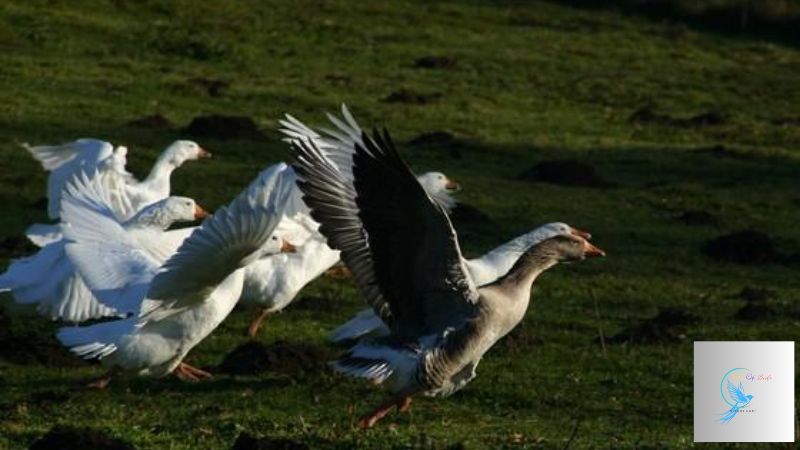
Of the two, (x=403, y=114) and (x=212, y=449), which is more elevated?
(x=212, y=449)

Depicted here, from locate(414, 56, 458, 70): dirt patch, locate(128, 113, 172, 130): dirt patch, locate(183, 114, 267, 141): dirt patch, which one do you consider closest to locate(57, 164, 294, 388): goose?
locate(183, 114, 267, 141): dirt patch

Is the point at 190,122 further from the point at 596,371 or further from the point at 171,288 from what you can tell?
the point at 171,288

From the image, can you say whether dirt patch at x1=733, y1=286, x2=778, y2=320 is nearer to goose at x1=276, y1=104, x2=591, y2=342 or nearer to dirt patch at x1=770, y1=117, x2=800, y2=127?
goose at x1=276, y1=104, x2=591, y2=342

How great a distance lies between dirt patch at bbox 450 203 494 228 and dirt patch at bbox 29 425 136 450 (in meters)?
11.3

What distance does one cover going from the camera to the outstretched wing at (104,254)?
1239 cm

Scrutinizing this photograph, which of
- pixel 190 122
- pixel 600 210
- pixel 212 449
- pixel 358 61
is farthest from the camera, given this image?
pixel 358 61

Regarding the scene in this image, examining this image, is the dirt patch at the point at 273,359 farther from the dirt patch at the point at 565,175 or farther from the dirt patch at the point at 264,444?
the dirt patch at the point at 565,175

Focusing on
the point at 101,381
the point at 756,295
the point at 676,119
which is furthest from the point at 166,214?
the point at 676,119

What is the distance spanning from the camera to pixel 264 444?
1001cm

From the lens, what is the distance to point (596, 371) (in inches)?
580

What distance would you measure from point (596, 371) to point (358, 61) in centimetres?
1916

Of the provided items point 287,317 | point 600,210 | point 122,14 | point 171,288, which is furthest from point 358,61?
point 171,288

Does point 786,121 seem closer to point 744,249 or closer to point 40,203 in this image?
point 744,249

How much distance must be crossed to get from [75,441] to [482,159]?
16.2m
